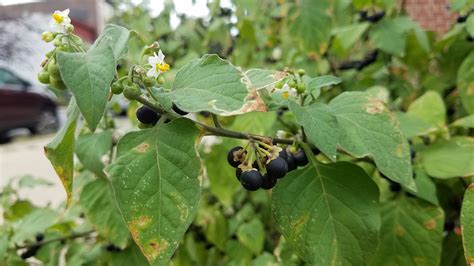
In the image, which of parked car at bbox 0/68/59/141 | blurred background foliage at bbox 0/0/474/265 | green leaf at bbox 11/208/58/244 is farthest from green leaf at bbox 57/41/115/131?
parked car at bbox 0/68/59/141

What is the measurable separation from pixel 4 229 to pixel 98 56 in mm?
1055

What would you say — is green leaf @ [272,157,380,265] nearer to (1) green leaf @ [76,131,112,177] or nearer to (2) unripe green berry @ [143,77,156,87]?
(2) unripe green berry @ [143,77,156,87]

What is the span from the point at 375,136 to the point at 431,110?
69 centimetres

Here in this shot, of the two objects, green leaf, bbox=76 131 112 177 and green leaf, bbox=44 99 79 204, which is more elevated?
green leaf, bbox=44 99 79 204

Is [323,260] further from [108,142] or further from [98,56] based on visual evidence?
[108,142]

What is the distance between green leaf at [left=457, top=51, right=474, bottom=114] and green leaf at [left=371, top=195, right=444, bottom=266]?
57 centimetres

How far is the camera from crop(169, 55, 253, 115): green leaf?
28.6 inches

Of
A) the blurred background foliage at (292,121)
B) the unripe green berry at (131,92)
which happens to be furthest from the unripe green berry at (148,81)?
the blurred background foliage at (292,121)

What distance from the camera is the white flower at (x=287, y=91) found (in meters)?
0.97

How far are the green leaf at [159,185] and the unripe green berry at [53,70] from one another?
0.47 feet

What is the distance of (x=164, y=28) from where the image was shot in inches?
130

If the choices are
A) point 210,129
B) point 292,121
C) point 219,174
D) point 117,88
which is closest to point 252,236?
point 219,174

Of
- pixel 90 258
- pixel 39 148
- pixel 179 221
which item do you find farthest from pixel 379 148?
pixel 39 148

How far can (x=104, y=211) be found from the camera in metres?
1.25
